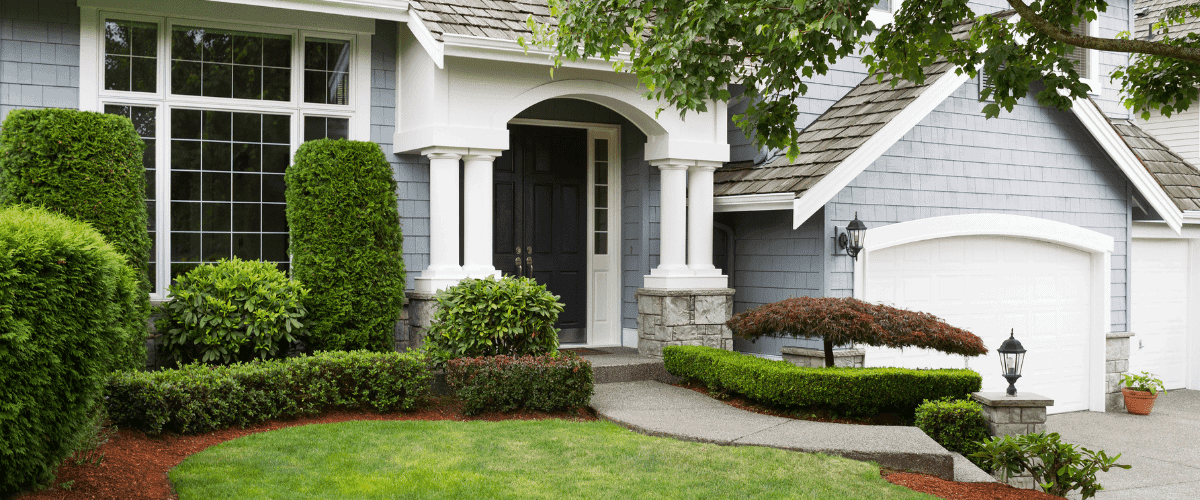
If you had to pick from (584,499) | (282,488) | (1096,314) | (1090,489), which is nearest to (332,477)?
(282,488)

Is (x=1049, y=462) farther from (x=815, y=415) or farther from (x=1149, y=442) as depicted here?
(x=1149, y=442)

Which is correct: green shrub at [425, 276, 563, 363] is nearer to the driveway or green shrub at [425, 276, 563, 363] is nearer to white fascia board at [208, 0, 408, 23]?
white fascia board at [208, 0, 408, 23]

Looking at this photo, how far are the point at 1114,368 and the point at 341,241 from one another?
9871 millimetres

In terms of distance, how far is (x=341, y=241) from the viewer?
333 inches

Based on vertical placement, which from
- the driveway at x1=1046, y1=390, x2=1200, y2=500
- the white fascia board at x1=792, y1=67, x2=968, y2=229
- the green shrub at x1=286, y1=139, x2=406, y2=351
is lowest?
the driveway at x1=1046, y1=390, x2=1200, y2=500

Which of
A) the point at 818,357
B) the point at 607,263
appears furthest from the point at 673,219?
the point at 818,357

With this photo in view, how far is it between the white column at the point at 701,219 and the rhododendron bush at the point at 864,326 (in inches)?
71.5

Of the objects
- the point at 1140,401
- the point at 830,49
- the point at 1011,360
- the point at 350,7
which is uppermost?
the point at 350,7

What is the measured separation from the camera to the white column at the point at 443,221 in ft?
29.9

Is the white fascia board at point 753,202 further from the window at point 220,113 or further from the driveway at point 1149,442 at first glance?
the window at point 220,113

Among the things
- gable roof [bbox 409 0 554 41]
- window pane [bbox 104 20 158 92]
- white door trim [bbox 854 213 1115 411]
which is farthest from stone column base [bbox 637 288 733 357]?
window pane [bbox 104 20 158 92]

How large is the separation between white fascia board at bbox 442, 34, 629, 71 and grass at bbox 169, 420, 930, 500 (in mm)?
3526

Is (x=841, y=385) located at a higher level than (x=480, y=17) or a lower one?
lower

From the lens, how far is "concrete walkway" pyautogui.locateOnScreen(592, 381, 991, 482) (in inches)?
259
